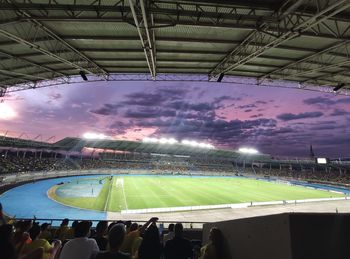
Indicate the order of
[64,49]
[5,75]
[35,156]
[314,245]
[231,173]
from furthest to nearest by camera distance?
[231,173] → [35,156] → [5,75] → [64,49] → [314,245]

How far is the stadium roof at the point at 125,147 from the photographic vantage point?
62.4 meters

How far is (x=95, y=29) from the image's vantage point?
12562mm

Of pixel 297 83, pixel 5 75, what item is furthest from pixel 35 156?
pixel 297 83

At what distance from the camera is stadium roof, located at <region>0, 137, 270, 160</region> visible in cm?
6240

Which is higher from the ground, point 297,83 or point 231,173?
point 297,83

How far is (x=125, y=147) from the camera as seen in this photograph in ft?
282

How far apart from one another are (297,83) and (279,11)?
1079cm

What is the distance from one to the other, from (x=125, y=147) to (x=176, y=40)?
75.2 m

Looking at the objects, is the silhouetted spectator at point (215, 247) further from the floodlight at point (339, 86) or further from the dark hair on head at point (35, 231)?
the floodlight at point (339, 86)

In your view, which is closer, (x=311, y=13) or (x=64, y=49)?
(x=311, y=13)

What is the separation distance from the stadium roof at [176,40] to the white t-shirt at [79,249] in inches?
308

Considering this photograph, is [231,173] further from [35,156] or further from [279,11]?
[279,11]

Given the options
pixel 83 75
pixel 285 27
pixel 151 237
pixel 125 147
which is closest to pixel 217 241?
pixel 151 237

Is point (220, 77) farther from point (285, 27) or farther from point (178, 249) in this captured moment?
point (178, 249)
